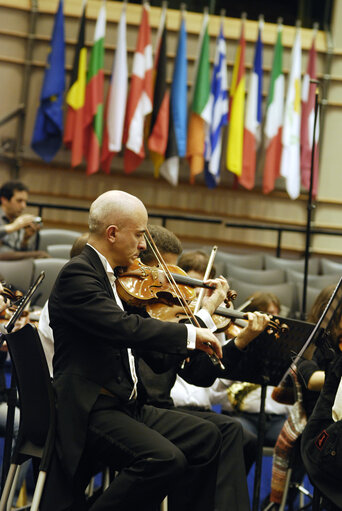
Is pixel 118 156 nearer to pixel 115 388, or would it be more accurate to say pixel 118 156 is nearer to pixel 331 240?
pixel 331 240

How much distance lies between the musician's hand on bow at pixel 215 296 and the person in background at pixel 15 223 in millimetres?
3092

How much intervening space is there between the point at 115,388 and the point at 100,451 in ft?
0.73

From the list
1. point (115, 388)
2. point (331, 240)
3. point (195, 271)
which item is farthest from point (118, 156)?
point (115, 388)

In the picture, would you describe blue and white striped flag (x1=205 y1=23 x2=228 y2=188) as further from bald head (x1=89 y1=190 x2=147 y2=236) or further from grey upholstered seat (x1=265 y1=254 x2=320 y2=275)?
bald head (x1=89 y1=190 x2=147 y2=236)

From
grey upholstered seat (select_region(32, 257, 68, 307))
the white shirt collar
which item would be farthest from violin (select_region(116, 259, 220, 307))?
grey upholstered seat (select_region(32, 257, 68, 307))

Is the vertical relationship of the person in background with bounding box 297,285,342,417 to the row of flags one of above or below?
below

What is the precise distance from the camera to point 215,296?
282 centimetres

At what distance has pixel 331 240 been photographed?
8664 mm

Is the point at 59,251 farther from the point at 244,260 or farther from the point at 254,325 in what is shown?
the point at 254,325

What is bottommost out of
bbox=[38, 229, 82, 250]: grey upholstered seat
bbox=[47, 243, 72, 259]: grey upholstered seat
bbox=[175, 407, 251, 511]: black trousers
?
bbox=[175, 407, 251, 511]: black trousers

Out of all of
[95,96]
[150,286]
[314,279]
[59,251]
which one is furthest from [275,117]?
[150,286]

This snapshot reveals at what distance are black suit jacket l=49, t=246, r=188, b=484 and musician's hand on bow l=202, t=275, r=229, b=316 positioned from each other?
0.35 m

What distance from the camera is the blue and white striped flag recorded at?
8.15 meters

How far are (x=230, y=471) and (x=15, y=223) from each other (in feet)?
10.9
